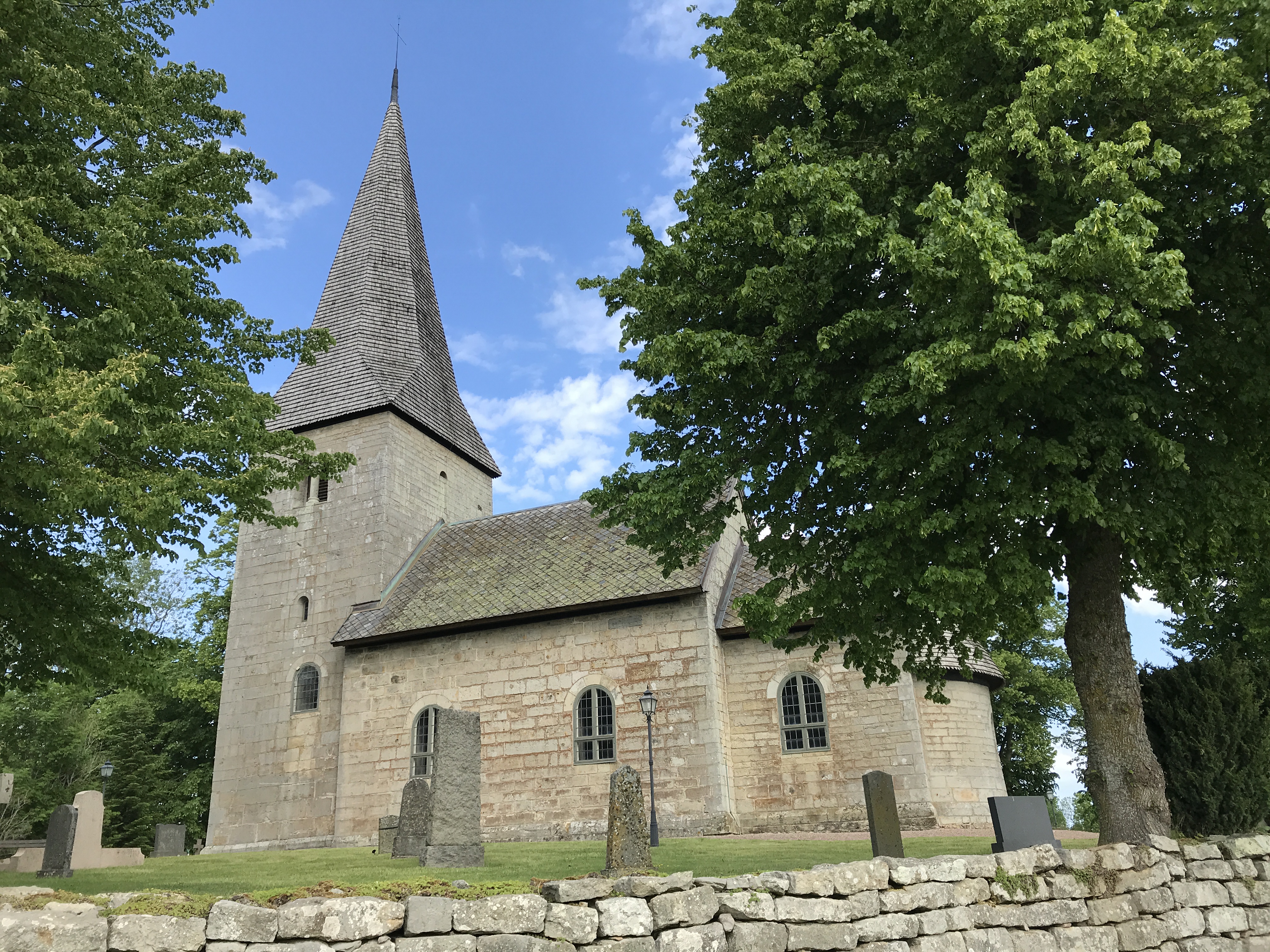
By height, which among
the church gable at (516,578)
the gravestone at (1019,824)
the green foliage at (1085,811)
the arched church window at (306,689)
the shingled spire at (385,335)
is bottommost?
the green foliage at (1085,811)

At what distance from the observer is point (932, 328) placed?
8.72m

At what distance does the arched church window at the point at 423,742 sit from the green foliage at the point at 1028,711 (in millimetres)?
17857

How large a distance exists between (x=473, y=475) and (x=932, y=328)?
21.0m

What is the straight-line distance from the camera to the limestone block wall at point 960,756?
1742 cm

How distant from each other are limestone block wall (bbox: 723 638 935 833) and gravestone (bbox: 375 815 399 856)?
272 inches

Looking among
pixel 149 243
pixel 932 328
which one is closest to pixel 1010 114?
pixel 932 328

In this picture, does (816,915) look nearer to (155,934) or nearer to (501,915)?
(501,915)

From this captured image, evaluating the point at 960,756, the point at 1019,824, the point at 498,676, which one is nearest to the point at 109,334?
the point at 1019,824

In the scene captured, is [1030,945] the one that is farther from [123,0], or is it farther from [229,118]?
[123,0]

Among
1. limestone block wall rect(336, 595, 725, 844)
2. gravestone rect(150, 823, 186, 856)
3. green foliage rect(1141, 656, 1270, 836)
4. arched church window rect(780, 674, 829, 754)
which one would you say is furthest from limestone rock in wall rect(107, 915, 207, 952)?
gravestone rect(150, 823, 186, 856)

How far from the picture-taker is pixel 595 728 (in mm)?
19016

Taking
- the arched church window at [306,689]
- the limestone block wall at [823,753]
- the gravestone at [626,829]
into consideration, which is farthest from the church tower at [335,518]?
→ the gravestone at [626,829]

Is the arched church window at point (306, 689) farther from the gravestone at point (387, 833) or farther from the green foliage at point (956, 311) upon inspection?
the green foliage at point (956, 311)

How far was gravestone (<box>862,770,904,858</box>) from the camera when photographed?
31.9 feet
